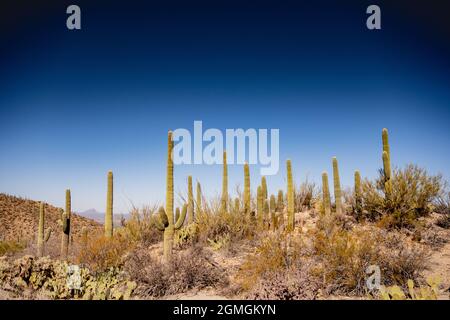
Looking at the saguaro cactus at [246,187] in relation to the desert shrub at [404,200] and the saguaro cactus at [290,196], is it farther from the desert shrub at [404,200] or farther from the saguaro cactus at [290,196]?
the desert shrub at [404,200]

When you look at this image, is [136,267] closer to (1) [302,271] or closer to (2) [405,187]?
(1) [302,271]

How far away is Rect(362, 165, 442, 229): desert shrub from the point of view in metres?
10.1

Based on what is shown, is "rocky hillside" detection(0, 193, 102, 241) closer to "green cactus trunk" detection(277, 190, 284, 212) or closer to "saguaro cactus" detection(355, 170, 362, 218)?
"green cactus trunk" detection(277, 190, 284, 212)

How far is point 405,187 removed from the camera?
34.7ft

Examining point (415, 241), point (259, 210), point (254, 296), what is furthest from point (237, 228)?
point (415, 241)

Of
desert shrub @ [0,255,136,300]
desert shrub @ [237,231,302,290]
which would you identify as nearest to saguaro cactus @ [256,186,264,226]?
desert shrub @ [237,231,302,290]

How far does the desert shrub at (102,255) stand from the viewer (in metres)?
7.51

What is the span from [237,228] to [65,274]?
4796 millimetres

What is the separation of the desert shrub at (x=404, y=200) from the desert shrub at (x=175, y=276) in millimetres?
6235

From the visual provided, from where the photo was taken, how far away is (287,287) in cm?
531

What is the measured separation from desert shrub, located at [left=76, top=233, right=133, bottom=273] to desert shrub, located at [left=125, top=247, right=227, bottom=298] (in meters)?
1.06

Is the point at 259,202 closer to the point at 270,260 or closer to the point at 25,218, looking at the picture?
the point at 270,260

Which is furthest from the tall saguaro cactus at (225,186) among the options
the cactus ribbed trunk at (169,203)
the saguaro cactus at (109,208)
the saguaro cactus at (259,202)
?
the saguaro cactus at (109,208)
